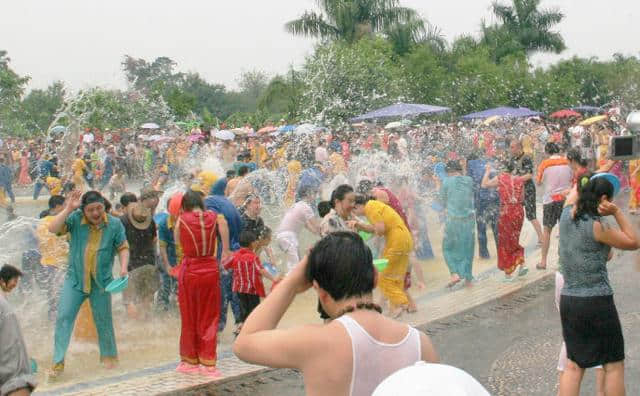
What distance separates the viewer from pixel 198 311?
7527 mm

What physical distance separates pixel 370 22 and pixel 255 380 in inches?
1465

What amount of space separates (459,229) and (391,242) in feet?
7.70

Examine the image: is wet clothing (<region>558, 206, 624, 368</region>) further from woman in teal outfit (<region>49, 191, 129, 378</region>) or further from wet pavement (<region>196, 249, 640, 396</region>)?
woman in teal outfit (<region>49, 191, 129, 378</region>)

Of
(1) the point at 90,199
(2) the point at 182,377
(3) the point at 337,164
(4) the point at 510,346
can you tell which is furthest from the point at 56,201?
(3) the point at 337,164

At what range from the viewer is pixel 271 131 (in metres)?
34.0

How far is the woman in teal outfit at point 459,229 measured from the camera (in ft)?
36.1

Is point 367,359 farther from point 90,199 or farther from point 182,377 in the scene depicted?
point 90,199

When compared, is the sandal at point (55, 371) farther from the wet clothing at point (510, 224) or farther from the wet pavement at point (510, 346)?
the wet clothing at point (510, 224)

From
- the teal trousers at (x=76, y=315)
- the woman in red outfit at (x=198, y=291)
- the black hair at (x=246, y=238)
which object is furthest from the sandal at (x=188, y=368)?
the black hair at (x=246, y=238)

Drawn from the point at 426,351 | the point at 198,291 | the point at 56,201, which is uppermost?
the point at 56,201

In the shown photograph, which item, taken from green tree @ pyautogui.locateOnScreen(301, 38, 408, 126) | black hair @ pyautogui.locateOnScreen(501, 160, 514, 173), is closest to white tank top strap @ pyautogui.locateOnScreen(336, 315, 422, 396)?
black hair @ pyautogui.locateOnScreen(501, 160, 514, 173)

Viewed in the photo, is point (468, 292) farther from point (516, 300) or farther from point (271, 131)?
point (271, 131)

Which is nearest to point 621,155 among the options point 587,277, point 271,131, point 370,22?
point 587,277

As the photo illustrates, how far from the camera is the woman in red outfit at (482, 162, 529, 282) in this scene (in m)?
11.3
